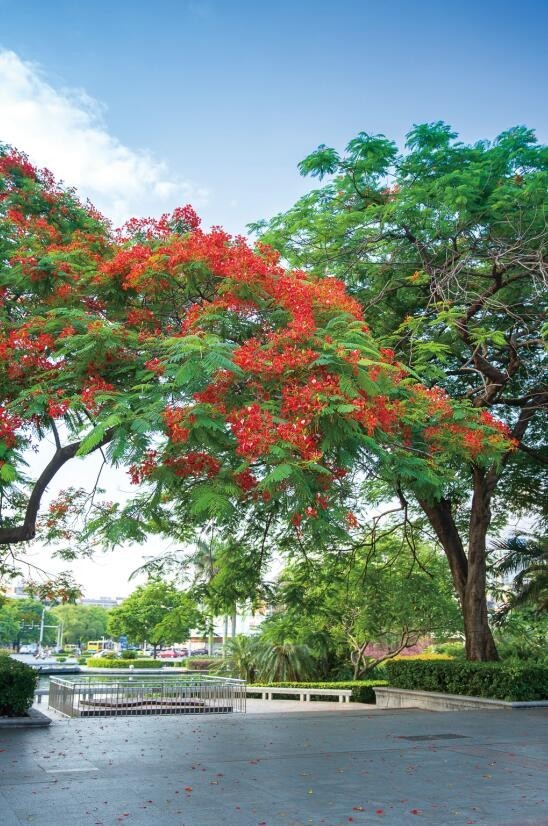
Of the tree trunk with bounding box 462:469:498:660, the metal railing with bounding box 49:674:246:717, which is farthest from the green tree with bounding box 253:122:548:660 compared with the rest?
the metal railing with bounding box 49:674:246:717

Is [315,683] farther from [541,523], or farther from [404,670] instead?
[541,523]

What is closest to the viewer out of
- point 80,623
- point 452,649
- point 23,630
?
point 452,649

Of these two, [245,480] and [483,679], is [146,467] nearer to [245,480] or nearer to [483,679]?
[245,480]

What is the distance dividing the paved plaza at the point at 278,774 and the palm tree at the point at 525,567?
530 centimetres

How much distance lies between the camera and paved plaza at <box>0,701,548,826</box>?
6.63 metres

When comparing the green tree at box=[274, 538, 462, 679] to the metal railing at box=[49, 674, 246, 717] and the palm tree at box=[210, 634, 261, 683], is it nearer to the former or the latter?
the metal railing at box=[49, 674, 246, 717]

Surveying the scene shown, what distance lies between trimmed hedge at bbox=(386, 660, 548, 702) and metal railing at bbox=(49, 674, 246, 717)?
4.21 m

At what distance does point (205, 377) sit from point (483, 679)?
11.1m

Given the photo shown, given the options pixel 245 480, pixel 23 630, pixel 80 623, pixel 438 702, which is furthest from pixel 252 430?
pixel 80 623

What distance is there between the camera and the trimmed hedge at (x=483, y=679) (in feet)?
50.3

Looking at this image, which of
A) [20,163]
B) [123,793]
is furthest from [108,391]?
[20,163]

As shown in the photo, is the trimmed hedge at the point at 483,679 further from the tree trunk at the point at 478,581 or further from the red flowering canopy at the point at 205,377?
the red flowering canopy at the point at 205,377

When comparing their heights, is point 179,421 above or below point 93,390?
below

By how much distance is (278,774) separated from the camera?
8.45m
